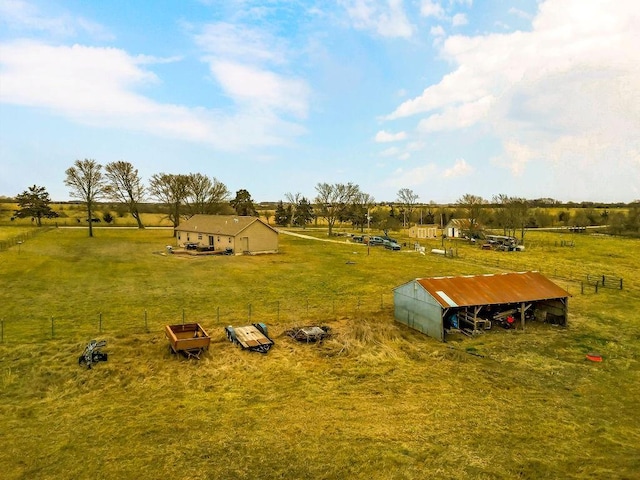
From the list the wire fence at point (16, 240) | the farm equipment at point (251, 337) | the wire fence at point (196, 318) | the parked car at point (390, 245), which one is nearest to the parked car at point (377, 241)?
the parked car at point (390, 245)

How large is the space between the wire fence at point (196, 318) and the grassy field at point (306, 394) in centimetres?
16

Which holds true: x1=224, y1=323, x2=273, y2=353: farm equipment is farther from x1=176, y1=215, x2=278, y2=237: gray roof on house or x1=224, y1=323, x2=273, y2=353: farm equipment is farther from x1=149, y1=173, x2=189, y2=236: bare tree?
x1=149, y1=173, x2=189, y2=236: bare tree

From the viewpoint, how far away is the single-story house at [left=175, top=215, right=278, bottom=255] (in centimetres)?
5503

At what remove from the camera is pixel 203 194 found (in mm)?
84562

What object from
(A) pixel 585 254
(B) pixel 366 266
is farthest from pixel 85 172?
(A) pixel 585 254

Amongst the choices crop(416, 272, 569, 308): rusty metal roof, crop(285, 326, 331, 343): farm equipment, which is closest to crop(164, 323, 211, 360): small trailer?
crop(285, 326, 331, 343): farm equipment

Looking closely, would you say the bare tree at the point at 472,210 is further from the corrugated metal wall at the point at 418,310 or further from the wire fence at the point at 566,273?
the corrugated metal wall at the point at 418,310

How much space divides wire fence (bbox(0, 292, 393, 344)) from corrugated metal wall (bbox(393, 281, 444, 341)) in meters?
1.95

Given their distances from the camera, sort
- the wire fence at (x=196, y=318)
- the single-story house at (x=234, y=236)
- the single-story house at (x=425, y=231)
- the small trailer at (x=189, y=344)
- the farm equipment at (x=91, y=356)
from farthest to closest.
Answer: the single-story house at (x=425, y=231), the single-story house at (x=234, y=236), the wire fence at (x=196, y=318), the small trailer at (x=189, y=344), the farm equipment at (x=91, y=356)

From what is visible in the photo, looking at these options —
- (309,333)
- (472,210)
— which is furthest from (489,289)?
(472,210)

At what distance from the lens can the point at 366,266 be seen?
46875mm

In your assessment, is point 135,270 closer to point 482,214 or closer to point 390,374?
point 390,374

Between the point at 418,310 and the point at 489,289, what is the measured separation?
15.6ft

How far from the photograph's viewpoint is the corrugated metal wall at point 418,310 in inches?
923
